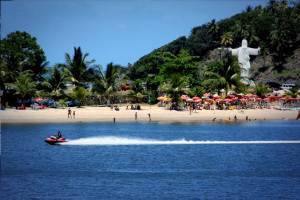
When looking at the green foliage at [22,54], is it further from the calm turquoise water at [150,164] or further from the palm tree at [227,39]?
the palm tree at [227,39]

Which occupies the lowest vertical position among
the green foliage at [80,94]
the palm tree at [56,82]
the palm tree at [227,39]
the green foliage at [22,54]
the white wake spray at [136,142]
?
the white wake spray at [136,142]

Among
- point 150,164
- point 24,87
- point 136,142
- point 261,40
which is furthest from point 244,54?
point 150,164

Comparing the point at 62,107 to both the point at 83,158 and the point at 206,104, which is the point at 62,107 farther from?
the point at 83,158

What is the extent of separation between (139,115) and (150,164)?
1521 inches

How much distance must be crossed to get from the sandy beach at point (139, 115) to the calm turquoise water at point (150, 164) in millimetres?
5065

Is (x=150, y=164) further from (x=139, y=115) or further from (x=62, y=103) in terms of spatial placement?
(x=62, y=103)

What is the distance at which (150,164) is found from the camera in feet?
167

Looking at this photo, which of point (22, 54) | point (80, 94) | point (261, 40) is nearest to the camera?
point (80, 94)

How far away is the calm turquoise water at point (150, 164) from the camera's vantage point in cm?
3912

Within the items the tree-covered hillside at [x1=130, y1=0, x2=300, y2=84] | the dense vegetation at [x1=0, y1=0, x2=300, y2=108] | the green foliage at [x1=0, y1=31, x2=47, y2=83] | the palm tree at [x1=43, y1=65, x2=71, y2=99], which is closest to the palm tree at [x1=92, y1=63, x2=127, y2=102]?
the dense vegetation at [x1=0, y1=0, x2=300, y2=108]

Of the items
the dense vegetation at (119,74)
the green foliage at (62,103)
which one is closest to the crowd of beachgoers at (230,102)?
the dense vegetation at (119,74)

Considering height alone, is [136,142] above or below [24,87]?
below

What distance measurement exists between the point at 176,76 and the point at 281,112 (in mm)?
18813

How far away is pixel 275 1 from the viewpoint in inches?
6540
